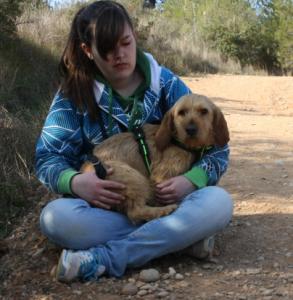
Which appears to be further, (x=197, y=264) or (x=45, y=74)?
(x=45, y=74)

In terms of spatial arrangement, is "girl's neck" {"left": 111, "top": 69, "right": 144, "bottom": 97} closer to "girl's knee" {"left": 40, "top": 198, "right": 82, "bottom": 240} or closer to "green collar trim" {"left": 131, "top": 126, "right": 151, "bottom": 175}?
"green collar trim" {"left": 131, "top": 126, "right": 151, "bottom": 175}

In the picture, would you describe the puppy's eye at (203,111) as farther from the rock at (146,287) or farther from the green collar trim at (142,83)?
the rock at (146,287)

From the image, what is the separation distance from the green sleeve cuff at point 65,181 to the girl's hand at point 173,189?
519 mm

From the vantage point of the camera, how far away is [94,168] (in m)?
3.21

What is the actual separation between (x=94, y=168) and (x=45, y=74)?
4974 millimetres

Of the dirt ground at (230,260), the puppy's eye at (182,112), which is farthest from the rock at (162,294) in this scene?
the puppy's eye at (182,112)

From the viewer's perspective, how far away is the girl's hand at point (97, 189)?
3121mm

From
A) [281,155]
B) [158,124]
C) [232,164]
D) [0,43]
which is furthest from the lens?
[0,43]

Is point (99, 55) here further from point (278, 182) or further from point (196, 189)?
point (278, 182)

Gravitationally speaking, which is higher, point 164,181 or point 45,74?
point 45,74

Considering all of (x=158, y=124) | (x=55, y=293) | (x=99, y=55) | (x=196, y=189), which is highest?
(x=99, y=55)

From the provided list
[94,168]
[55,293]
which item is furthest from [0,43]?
[55,293]

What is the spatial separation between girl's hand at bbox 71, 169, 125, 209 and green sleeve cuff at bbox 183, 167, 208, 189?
1.43 feet

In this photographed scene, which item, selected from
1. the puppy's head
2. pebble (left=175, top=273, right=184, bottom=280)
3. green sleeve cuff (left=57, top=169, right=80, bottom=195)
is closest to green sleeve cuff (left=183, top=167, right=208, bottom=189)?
the puppy's head
